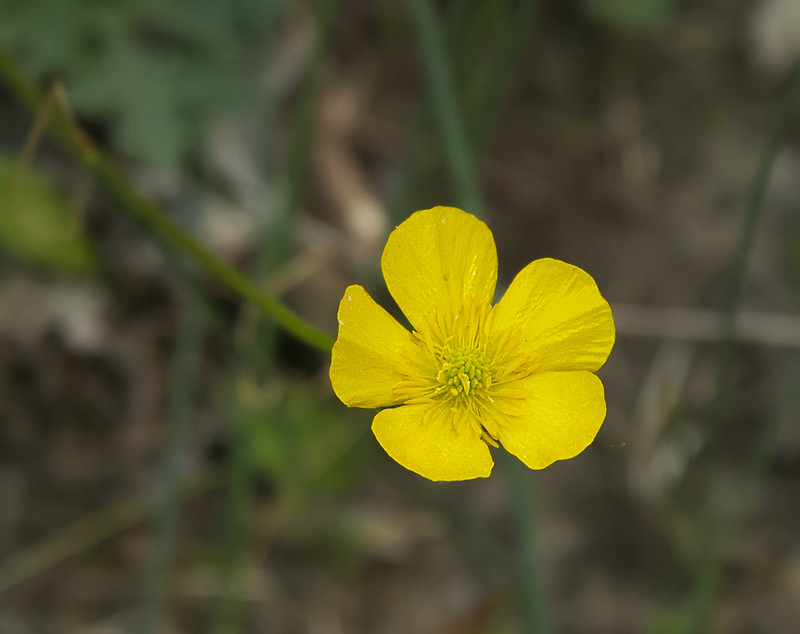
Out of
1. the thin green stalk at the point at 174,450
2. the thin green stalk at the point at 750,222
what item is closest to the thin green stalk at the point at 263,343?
the thin green stalk at the point at 174,450

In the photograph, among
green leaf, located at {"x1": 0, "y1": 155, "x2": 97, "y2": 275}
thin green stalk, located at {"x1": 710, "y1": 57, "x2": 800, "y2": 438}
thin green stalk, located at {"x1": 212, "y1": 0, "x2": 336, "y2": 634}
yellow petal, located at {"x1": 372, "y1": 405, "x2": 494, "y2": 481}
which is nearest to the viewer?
yellow petal, located at {"x1": 372, "y1": 405, "x2": 494, "y2": 481}

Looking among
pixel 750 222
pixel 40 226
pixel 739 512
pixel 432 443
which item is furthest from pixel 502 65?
pixel 739 512

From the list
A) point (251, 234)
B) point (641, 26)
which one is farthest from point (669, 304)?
point (251, 234)

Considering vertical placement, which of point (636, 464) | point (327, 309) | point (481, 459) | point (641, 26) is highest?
point (641, 26)

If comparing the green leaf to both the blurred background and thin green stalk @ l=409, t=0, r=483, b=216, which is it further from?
thin green stalk @ l=409, t=0, r=483, b=216

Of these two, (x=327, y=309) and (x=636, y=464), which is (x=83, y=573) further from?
(x=636, y=464)

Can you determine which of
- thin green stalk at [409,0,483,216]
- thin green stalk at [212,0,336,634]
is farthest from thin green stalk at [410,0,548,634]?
thin green stalk at [212,0,336,634]
